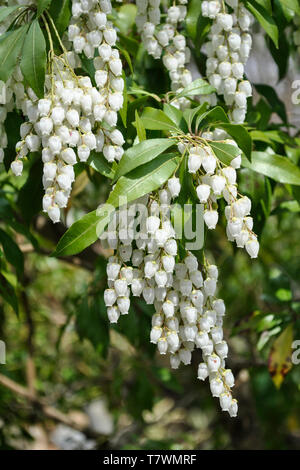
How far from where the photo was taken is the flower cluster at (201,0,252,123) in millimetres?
1638

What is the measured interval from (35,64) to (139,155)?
34cm

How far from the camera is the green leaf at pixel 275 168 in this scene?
1.66 metres

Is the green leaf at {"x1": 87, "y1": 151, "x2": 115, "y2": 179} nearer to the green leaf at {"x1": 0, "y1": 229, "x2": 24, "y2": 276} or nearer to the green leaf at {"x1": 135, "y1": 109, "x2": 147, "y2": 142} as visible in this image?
the green leaf at {"x1": 135, "y1": 109, "x2": 147, "y2": 142}

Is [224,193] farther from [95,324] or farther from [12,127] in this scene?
[95,324]

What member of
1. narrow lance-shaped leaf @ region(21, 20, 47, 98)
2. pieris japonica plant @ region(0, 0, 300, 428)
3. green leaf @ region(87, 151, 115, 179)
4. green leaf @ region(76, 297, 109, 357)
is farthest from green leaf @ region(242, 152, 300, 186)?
green leaf @ region(76, 297, 109, 357)

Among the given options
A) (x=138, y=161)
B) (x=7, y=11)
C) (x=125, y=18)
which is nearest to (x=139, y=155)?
(x=138, y=161)

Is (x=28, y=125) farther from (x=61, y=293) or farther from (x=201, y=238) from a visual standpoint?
(x=61, y=293)

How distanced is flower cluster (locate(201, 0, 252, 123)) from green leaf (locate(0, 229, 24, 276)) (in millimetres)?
912

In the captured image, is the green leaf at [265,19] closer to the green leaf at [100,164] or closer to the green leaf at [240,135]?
the green leaf at [240,135]

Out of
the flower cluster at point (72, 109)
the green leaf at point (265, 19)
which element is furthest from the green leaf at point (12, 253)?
the green leaf at point (265, 19)
